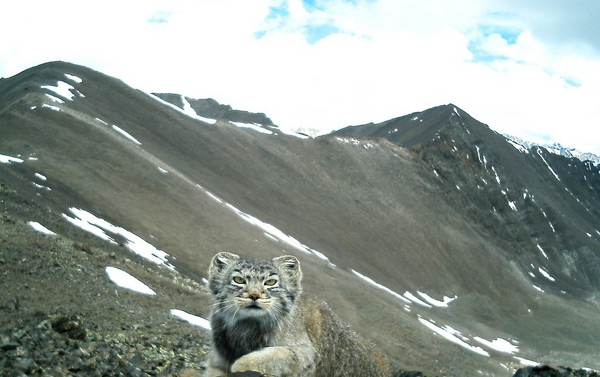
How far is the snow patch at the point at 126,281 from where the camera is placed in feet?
65.9

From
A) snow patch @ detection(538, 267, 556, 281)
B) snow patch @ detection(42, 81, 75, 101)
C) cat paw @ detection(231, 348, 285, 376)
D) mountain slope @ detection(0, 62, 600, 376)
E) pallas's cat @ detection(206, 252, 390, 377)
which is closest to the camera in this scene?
cat paw @ detection(231, 348, 285, 376)

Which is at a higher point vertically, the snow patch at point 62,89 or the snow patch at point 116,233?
the snow patch at point 62,89

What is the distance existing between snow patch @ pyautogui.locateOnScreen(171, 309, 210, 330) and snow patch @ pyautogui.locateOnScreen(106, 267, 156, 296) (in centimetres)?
174

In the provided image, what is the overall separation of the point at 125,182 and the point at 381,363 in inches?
1452

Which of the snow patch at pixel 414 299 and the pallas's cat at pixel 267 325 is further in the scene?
the snow patch at pixel 414 299

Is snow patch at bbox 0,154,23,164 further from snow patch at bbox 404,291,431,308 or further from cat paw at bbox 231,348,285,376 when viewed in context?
snow patch at bbox 404,291,431,308

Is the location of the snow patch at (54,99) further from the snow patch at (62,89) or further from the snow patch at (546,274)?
the snow patch at (546,274)

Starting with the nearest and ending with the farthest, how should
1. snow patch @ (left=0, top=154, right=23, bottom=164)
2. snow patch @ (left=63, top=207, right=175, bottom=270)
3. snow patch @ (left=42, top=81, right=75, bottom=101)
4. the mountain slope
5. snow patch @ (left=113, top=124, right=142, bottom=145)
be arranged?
snow patch @ (left=63, top=207, right=175, bottom=270) → snow patch @ (left=0, top=154, right=23, bottom=164) → the mountain slope → snow patch @ (left=42, top=81, right=75, bottom=101) → snow patch @ (left=113, top=124, right=142, bottom=145)

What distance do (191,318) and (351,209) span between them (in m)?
68.6

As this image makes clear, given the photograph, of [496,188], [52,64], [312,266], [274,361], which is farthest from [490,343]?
[496,188]

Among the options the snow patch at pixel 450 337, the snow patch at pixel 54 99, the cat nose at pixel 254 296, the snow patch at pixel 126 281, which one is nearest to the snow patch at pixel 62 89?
the snow patch at pixel 54 99

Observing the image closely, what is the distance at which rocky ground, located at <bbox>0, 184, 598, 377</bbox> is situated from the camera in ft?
27.7

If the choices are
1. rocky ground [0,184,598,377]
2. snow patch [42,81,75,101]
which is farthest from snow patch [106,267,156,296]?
snow patch [42,81,75,101]

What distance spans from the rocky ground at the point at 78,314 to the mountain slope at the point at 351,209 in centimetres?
302
